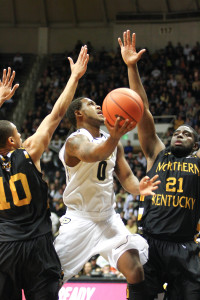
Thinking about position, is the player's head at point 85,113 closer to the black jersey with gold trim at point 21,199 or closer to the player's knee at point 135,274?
the black jersey with gold trim at point 21,199

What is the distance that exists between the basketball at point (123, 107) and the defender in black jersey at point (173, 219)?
87 centimetres

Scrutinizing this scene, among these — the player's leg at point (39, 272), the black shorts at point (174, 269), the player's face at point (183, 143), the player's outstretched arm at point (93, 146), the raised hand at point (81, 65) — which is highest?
the raised hand at point (81, 65)

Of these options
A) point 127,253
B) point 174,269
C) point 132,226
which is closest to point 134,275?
point 127,253

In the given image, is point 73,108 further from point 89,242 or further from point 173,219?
point 173,219

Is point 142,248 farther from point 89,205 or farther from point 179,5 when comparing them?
point 179,5

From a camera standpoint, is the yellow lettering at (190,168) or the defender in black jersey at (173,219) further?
the yellow lettering at (190,168)

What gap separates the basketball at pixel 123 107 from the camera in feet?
13.0

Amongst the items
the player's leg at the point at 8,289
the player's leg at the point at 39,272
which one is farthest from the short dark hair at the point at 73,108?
the player's leg at the point at 8,289

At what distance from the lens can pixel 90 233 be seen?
469cm

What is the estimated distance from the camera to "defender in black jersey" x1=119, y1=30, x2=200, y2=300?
15.2 ft

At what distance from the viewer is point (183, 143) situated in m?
5.00

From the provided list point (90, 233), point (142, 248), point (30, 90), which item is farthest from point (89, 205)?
point (30, 90)

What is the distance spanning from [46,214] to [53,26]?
20.6 m

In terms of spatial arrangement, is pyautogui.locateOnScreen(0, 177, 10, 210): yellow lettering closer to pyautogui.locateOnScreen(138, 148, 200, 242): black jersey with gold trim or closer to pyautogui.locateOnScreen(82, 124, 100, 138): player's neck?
pyautogui.locateOnScreen(82, 124, 100, 138): player's neck
